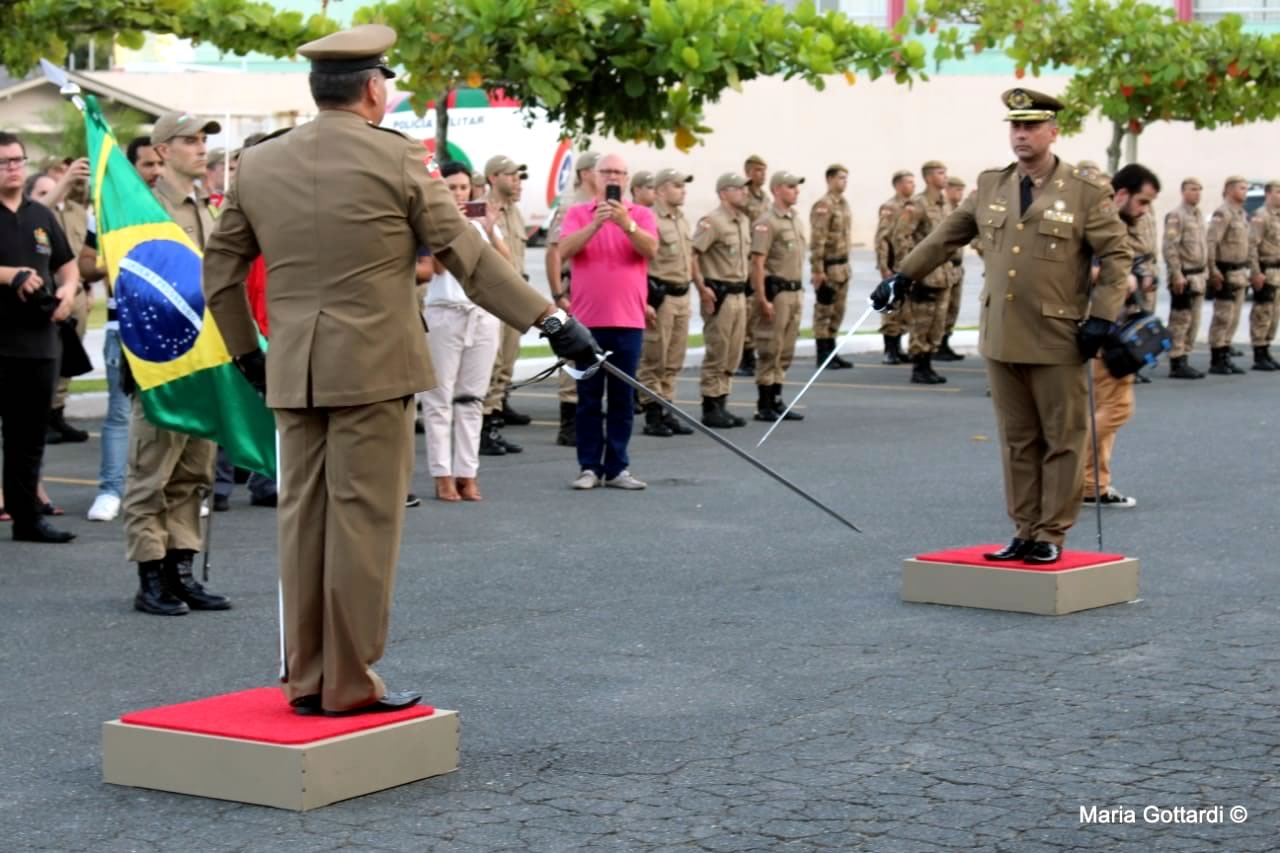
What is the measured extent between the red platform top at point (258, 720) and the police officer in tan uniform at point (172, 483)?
2.30 metres

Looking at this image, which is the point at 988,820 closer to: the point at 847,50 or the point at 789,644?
the point at 789,644

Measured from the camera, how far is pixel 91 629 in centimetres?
799

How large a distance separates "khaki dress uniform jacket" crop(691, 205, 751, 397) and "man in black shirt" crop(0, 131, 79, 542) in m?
6.11

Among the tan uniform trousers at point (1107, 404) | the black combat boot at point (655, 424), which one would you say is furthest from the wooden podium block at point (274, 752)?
the black combat boot at point (655, 424)

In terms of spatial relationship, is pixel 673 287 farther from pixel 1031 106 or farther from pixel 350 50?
pixel 350 50

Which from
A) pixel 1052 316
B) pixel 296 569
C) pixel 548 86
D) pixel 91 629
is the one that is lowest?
pixel 91 629

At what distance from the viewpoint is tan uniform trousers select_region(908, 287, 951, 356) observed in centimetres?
1944

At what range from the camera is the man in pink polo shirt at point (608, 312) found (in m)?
12.0

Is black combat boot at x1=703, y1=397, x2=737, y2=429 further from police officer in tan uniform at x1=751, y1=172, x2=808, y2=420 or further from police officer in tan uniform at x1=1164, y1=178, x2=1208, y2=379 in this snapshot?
police officer in tan uniform at x1=1164, y1=178, x2=1208, y2=379

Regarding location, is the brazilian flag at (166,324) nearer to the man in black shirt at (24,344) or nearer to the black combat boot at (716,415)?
the man in black shirt at (24,344)

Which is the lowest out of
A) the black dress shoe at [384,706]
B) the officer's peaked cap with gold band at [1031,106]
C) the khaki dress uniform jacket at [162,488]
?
the black dress shoe at [384,706]

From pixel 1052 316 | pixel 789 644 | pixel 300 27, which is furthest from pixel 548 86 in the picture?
pixel 789 644

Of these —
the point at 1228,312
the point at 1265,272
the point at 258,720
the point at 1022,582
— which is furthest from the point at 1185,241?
the point at 258,720

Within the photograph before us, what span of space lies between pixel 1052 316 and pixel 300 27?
8570 mm
